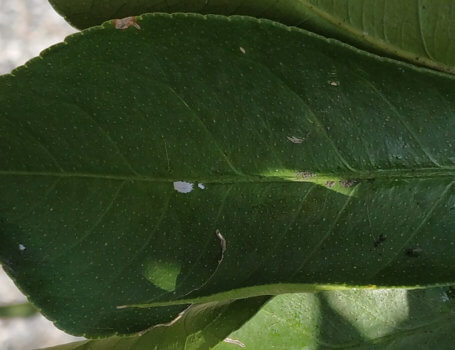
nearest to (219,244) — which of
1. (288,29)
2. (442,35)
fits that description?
(288,29)

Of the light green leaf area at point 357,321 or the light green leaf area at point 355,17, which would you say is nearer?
the light green leaf area at point 355,17

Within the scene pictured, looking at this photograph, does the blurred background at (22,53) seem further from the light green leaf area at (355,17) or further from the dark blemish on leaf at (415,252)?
the dark blemish on leaf at (415,252)

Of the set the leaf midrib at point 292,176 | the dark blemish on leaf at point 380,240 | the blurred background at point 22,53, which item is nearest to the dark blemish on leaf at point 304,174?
the leaf midrib at point 292,176

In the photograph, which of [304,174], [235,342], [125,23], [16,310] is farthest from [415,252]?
[16,310]

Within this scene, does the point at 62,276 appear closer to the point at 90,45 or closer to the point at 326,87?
the point at 90,45

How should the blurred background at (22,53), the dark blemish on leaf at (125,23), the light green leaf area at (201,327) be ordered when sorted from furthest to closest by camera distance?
the blurred background at (22,53), the light green leaf area at (201,327), the dark blemish on leaf at (125,23)

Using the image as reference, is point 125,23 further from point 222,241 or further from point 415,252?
point 415,252

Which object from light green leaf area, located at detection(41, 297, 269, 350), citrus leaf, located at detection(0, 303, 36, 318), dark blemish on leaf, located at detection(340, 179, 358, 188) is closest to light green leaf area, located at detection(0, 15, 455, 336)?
dark blemish on leaf, located at detection(340, 179, 358, 188)
